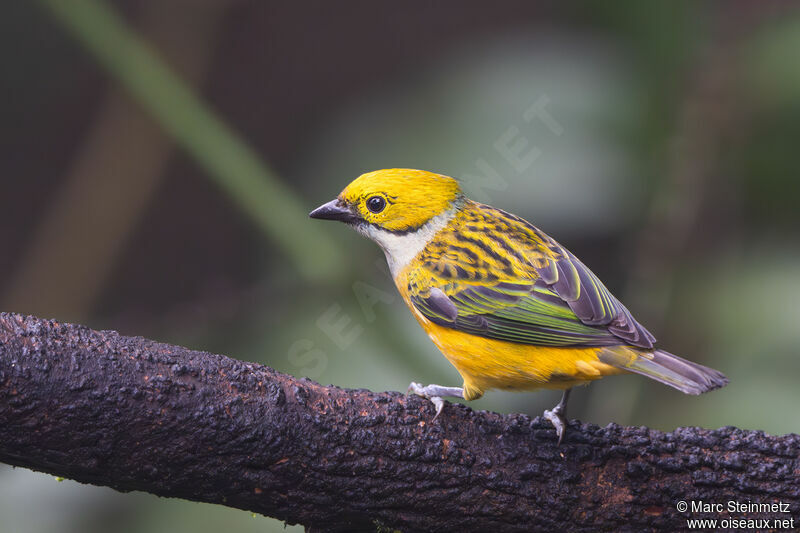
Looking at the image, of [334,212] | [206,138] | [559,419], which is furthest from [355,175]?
[559,419]

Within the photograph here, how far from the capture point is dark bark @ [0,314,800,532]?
2.29 m

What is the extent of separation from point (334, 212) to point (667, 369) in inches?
56.6

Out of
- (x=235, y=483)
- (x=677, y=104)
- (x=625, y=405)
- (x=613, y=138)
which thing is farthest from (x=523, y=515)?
(x=677, y=104)

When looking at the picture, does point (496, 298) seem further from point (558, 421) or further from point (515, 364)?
point (558, 421)

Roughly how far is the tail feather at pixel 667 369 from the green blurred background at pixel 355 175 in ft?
4.58

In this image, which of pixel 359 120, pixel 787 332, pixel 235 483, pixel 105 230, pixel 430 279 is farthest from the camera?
pixel 105 230

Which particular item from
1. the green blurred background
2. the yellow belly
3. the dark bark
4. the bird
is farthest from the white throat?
the green blurred background

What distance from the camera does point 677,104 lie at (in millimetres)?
5320

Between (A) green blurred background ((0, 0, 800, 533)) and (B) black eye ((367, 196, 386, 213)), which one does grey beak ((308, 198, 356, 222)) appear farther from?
(A) green blurred background ((0, 0, 800, 533))

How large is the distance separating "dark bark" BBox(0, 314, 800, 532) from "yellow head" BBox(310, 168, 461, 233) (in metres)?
0.91

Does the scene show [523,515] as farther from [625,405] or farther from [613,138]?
[613,138]

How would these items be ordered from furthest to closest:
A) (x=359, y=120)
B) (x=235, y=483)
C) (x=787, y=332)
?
(x=359, y=120) < (x=787, y=332) < (x=235, y=483)

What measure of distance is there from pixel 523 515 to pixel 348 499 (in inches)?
23.5

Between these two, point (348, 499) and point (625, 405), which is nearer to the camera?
point (348, 499)
